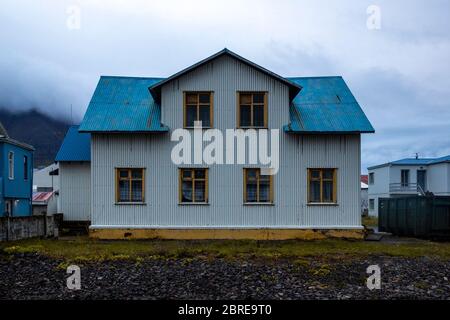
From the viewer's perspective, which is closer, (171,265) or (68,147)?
(171,265)

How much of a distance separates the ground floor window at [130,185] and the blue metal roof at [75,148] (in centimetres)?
456

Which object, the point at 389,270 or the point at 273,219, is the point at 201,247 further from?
the point at 389,270

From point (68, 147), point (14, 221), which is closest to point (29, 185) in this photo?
point (68, 147)

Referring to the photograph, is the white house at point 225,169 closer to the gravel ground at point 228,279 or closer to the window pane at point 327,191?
the window pane at point 327,191

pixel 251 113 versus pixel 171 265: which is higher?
pixel 251 113

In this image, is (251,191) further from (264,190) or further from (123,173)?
(123,173)

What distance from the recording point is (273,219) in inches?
818

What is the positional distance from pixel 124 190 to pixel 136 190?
0.48 m

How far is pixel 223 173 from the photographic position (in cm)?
2084

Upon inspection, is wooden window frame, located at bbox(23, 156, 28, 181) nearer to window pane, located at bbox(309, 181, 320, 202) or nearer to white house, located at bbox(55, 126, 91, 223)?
white house, located at bbox(55, 126, 91, 223)

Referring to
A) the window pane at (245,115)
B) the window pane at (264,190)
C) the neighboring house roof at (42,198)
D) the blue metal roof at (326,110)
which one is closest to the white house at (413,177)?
the blue metal roof at (326,110)

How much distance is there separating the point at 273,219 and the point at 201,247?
158 inches

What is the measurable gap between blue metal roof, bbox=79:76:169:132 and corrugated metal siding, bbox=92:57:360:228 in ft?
1.50

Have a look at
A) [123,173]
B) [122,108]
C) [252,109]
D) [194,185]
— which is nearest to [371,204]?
[252,109]
